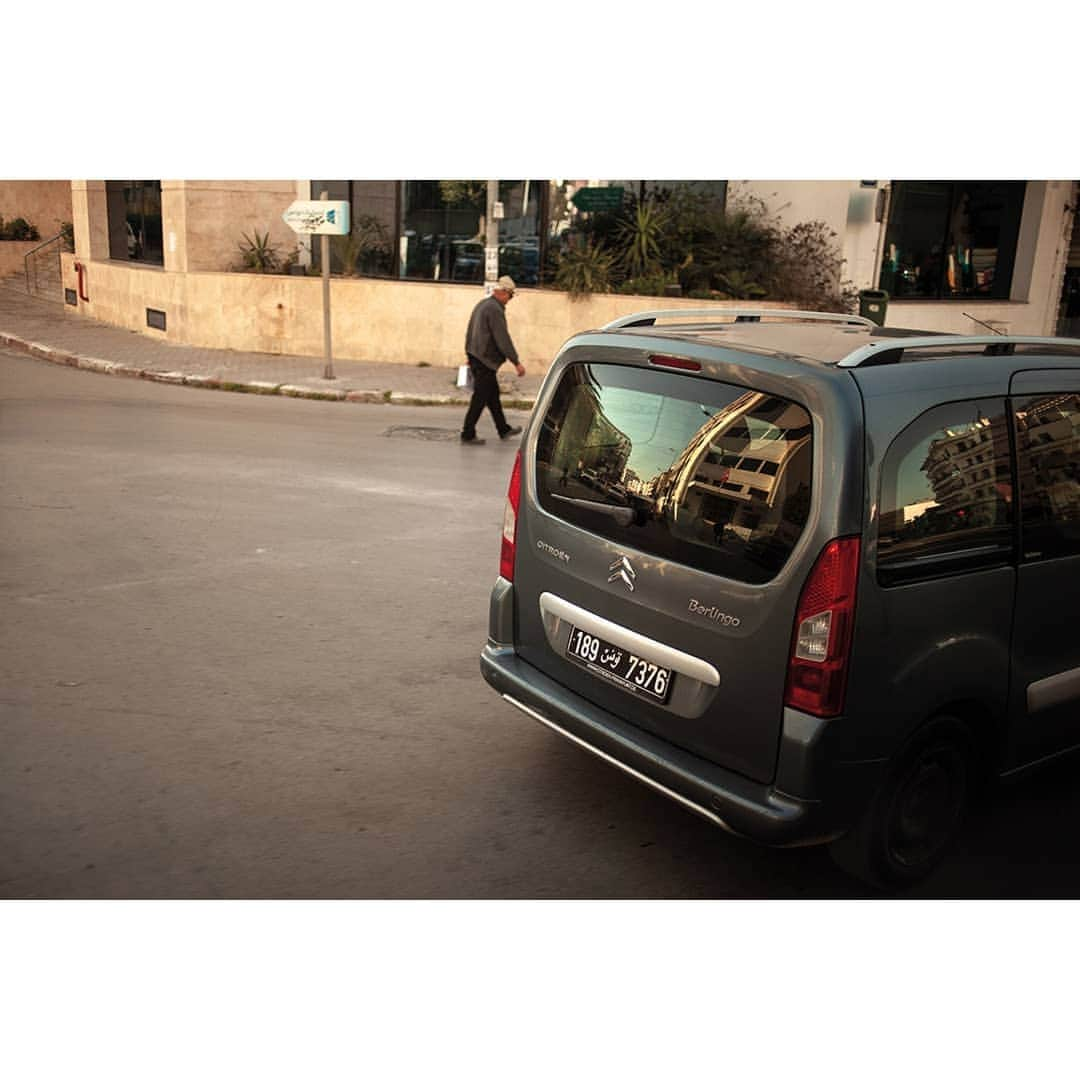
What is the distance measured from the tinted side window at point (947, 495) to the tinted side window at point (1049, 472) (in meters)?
0.11

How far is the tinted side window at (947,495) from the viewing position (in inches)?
133

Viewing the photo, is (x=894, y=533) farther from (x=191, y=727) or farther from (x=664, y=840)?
(x=191, y=727)

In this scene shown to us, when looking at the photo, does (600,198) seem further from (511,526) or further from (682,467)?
(682,467)

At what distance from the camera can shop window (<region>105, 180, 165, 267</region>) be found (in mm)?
21719

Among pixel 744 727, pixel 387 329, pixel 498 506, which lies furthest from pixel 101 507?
pixel 387 329

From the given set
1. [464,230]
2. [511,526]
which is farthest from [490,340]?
[464,230]

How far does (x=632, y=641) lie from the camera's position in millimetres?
3756

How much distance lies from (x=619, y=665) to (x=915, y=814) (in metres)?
1.15

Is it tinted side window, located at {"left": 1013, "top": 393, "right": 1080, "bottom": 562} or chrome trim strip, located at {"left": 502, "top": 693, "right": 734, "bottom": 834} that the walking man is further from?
tinted side window, located at {"left": 1013, "top": 393, "right": 1080, "bottom": 562}

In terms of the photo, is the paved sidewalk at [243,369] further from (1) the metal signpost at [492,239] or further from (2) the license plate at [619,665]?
(2) the license plate at [619,665]

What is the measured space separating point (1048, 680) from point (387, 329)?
15658 mm

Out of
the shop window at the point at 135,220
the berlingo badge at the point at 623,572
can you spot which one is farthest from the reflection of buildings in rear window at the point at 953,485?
the shop window at the point at 135,220

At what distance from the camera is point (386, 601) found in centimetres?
659

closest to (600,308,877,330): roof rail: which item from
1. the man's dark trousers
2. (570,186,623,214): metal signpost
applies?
the man's dark trousers
